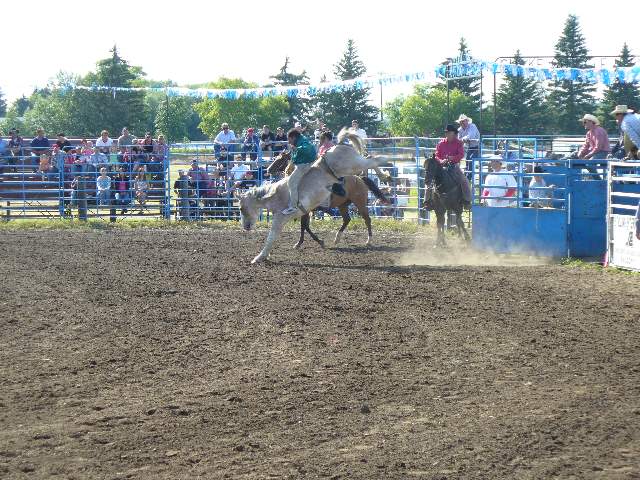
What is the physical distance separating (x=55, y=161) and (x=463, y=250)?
45.1 feet

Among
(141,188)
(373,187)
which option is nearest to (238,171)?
(141,188)

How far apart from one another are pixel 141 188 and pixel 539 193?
42.1ft

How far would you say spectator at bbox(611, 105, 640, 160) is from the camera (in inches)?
595

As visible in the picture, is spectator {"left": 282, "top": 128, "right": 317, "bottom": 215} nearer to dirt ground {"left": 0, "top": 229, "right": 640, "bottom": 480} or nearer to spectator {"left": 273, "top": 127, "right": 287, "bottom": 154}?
dirt ground {"left": 0, "top": 229, "right": 640, "bottom": 480}

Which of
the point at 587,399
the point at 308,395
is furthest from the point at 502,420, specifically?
the point at 308,395

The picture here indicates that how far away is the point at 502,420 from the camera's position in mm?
6727

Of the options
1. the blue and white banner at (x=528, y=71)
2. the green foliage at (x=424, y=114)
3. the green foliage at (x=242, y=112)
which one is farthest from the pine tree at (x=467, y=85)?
the blue and white banner at (x=528, y=71)

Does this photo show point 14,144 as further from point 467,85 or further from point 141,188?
point 467,85

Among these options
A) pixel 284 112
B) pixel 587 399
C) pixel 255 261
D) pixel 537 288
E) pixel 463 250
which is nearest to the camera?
pixel 587 399

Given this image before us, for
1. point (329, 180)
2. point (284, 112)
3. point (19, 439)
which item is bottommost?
point (19, 439)

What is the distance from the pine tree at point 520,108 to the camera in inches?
2586

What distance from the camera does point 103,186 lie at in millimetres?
26281

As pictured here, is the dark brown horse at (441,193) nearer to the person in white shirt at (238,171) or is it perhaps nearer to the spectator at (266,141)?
the spectator at (266,141)

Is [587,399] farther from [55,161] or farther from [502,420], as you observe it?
[55,161]
